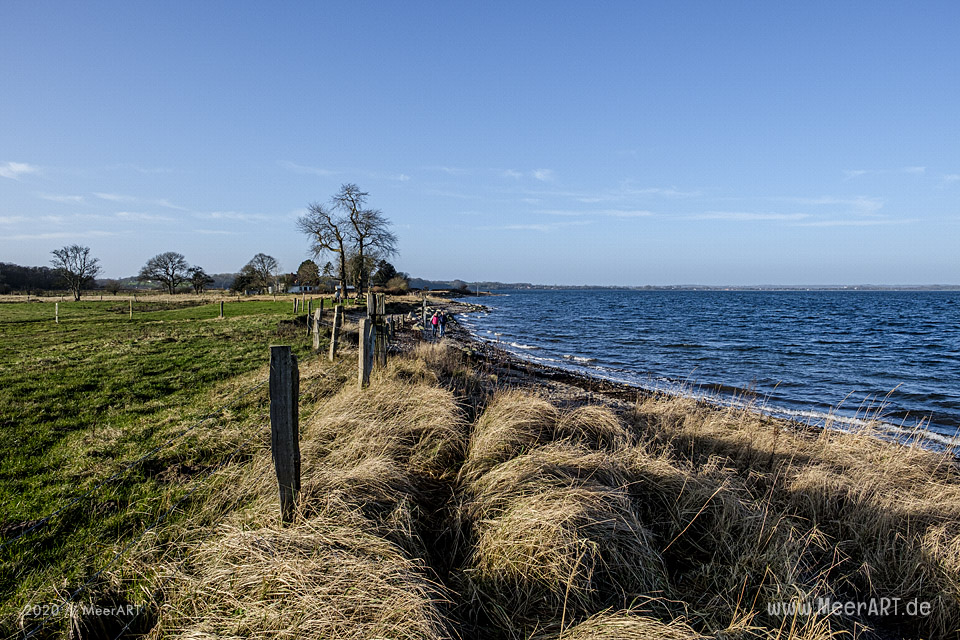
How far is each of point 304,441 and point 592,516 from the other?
3466 millimetres

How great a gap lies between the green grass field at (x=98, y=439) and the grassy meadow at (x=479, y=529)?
0.04 meters

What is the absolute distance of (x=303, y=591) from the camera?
2.96 meters

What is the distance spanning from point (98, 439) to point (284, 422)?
446 centimetres

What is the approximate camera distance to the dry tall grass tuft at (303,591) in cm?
273

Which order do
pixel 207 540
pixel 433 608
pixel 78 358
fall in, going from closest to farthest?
pixel 433 608, pixel 207 540, pixel 78 358

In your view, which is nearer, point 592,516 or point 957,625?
point 957,625

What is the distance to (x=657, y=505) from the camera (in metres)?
4.59

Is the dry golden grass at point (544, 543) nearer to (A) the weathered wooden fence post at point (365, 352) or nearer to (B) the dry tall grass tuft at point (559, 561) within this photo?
(B) the dry tall grass tuft at point (559, 561)

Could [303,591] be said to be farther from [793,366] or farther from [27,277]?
[27,277]

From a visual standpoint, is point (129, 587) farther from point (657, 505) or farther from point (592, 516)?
point (657, 505)

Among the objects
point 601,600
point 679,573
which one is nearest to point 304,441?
point 601,600

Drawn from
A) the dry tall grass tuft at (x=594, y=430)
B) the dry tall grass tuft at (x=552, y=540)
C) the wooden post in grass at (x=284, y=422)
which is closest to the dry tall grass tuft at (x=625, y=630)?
the dry tall grass tuft at (x=552, y=540)

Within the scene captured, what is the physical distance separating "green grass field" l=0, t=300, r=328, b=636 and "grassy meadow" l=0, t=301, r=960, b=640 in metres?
0.04

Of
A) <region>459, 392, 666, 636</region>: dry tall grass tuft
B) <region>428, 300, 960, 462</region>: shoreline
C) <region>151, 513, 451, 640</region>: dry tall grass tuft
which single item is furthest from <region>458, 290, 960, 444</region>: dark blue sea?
<region>151, 513, 451, 640</region>: dry tall grass tuft
